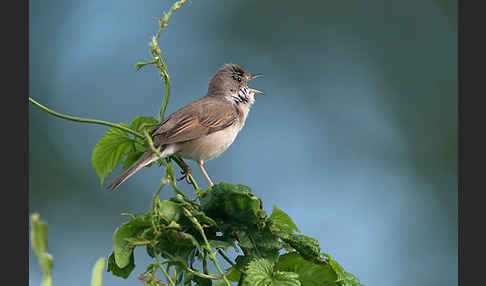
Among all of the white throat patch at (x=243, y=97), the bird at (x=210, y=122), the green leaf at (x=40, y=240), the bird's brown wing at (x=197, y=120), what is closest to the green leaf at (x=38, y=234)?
the green leaf at (x=40, y=240)

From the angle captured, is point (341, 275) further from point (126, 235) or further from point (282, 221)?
point (126, 235)

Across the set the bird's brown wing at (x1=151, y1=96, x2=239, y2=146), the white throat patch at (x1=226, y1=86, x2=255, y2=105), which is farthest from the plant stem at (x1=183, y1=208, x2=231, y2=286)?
the white throat patch at (x1=226, y1=86, x2=255, y2=105)

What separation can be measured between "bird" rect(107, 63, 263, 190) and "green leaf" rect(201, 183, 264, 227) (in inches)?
35.1

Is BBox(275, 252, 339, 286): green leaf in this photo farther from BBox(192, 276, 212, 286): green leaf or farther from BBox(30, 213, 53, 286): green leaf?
BBox(30, 213, 53, 286): green leaf

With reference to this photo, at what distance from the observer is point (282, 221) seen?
1.71 metres

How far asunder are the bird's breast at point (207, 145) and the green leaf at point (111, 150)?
1038 millimetres

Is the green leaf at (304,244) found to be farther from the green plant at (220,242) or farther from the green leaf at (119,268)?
the green leaf at (119,268)

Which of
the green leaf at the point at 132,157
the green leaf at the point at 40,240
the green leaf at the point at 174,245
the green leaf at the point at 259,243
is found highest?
the green leaf at the point at 132,157

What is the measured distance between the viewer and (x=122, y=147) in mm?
1966

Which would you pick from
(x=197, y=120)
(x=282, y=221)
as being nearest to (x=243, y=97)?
(x=197, y=120)

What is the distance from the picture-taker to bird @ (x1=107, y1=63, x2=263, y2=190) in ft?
9.49

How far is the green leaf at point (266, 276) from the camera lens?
1.48 metres

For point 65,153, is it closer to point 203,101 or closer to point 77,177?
point 77,177

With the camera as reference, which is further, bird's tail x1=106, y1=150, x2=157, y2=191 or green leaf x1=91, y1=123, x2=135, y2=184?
bird's tail x1=106, y1=150, x2=157, y2=191
